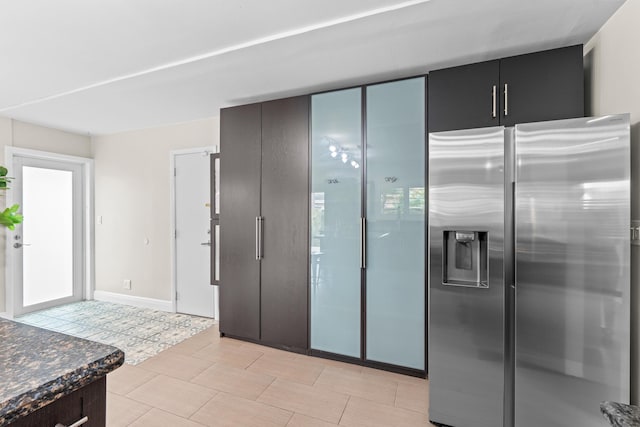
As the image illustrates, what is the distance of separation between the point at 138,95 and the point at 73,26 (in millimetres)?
1133

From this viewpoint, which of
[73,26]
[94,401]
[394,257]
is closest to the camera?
[94,401]

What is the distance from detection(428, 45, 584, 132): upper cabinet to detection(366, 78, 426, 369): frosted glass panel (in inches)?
8.6

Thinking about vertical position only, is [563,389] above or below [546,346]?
below

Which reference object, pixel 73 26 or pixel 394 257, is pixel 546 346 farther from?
pixel 73 26

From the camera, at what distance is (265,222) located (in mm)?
2982

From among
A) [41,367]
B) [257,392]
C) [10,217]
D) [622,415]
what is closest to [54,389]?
[41,367]

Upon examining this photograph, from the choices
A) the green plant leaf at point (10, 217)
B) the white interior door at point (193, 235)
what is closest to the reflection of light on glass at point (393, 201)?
the white interior door at point (193, 235)

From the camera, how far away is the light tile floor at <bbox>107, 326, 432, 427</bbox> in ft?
6.57

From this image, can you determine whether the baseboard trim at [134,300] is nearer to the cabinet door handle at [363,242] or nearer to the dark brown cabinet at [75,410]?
the cabinet door handle at [363,242]

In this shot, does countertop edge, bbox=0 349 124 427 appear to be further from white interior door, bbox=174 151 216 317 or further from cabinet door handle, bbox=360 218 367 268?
white interior door, bbox=174 151 216 317

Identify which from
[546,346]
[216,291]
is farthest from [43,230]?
[546,346]

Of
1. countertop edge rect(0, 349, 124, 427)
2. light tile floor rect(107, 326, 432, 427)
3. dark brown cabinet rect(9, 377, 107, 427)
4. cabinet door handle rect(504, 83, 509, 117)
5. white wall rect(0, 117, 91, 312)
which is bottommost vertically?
light tile floor rect(107, 326, 432, 427)

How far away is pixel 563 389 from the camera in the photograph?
5.32 feet

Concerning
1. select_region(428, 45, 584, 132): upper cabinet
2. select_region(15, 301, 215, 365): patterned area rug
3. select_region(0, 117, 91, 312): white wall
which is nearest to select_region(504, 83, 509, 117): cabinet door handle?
select_region(428, 45, 584, 132): upper cabinet
